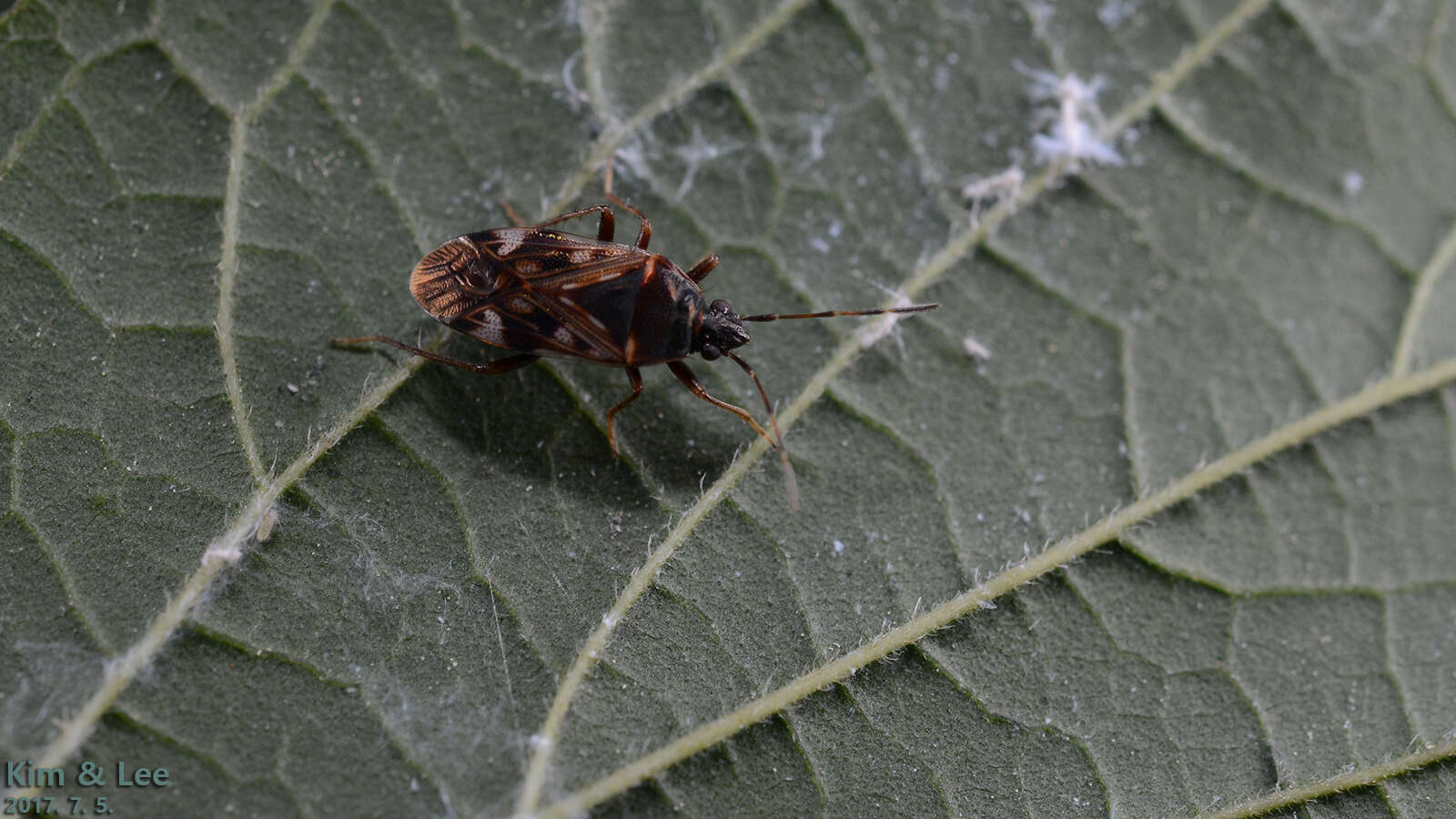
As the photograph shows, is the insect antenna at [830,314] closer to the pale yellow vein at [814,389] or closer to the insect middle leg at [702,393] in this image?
the pale yellow vein at [814,389]

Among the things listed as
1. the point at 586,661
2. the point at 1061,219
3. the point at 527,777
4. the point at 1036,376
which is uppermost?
the point at 1061,219

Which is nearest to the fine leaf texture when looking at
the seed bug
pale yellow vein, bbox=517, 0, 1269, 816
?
pale yellow vein, bbox=517, 0, 1269, 816

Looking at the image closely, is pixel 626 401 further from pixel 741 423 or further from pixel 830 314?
pixel 830 314

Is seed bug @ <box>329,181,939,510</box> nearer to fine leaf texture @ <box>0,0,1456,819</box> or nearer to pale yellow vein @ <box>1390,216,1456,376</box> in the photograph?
fine leaf texture @ <box>0,0,1456,819</box>

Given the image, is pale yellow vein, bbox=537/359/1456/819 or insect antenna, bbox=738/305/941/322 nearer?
pale yellow vein, bbox=537/359/1456/819

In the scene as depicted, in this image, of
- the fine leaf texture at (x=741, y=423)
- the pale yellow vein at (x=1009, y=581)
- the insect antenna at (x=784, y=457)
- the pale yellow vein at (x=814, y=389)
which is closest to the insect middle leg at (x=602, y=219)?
the fine leaf texture at (x=741, y=423)

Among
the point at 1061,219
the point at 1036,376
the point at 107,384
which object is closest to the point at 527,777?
the point at 107,384

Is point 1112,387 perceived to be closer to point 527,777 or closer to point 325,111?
point 527,777
